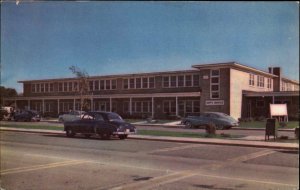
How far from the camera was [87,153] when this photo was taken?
1253 cm

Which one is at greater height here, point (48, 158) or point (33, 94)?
point (33, 94)

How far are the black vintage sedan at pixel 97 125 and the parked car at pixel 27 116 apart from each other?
49 cm

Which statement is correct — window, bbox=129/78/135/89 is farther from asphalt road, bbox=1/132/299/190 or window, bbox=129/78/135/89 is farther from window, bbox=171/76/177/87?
asphalt road, bbox=1/132/299/190

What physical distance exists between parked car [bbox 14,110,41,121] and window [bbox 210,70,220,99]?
273 cm

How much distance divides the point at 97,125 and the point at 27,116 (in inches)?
61.0

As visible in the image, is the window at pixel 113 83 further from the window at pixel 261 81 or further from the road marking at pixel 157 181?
the window at pixel 261 81

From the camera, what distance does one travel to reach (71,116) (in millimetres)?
6777

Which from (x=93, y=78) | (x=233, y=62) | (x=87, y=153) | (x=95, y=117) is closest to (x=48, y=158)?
(x=87, y=153)

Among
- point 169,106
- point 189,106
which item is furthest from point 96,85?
point 169,106

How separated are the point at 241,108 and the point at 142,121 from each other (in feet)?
9.64

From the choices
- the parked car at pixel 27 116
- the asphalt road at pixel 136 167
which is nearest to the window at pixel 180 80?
the asphalt road at pixel 136 167

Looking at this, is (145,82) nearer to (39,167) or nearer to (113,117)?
(113,117)

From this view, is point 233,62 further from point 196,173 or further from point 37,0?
point 196,173

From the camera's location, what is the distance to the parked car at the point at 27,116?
6053mm
